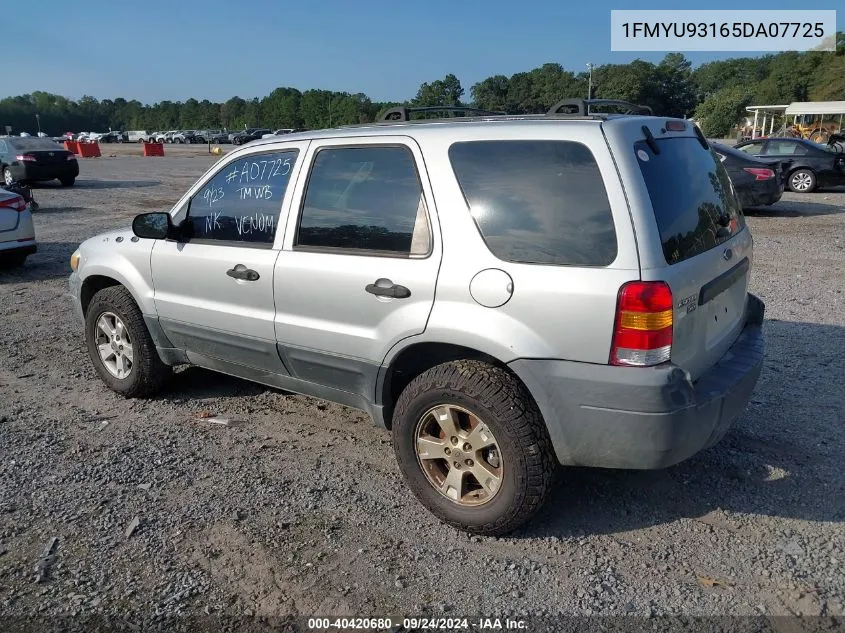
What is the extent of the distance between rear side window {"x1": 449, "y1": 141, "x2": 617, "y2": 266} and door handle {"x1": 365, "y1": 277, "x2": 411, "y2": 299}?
1.58 ft

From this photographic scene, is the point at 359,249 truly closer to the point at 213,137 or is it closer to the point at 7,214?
the point at 7,214

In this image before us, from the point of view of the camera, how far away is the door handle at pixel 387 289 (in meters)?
3.15

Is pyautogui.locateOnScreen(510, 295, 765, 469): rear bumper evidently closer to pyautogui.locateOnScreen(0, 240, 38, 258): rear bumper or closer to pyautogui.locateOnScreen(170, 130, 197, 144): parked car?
pyautogui.locateOnScreen(0, 240, 38, 258): rear bumper

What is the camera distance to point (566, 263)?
9.08ft

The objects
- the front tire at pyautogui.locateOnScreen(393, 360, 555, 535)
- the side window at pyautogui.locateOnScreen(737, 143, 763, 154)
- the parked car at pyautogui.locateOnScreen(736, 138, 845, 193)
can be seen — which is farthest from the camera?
the side window at pyautogui.locateOnScreen(737, 143, 763, 154)

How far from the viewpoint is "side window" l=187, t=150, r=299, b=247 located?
149 inches

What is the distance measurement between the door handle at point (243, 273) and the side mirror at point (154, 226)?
633 mm

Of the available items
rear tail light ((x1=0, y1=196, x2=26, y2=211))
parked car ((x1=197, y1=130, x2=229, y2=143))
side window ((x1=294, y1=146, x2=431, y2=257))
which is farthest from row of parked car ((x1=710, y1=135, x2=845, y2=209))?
parked car ((x1=197, y1=130, x2=229, y2=143))

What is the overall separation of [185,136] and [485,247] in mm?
84708

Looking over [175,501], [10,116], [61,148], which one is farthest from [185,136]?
[175,501]

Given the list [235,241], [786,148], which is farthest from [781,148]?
[235,241]

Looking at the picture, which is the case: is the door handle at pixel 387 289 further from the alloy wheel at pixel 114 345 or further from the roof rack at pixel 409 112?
the alloy wheel at pixel 114 345

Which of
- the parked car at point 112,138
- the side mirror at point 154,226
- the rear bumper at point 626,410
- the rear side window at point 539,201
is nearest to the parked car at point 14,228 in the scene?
the side mirror at point 154,226

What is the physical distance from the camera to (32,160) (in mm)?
19875
